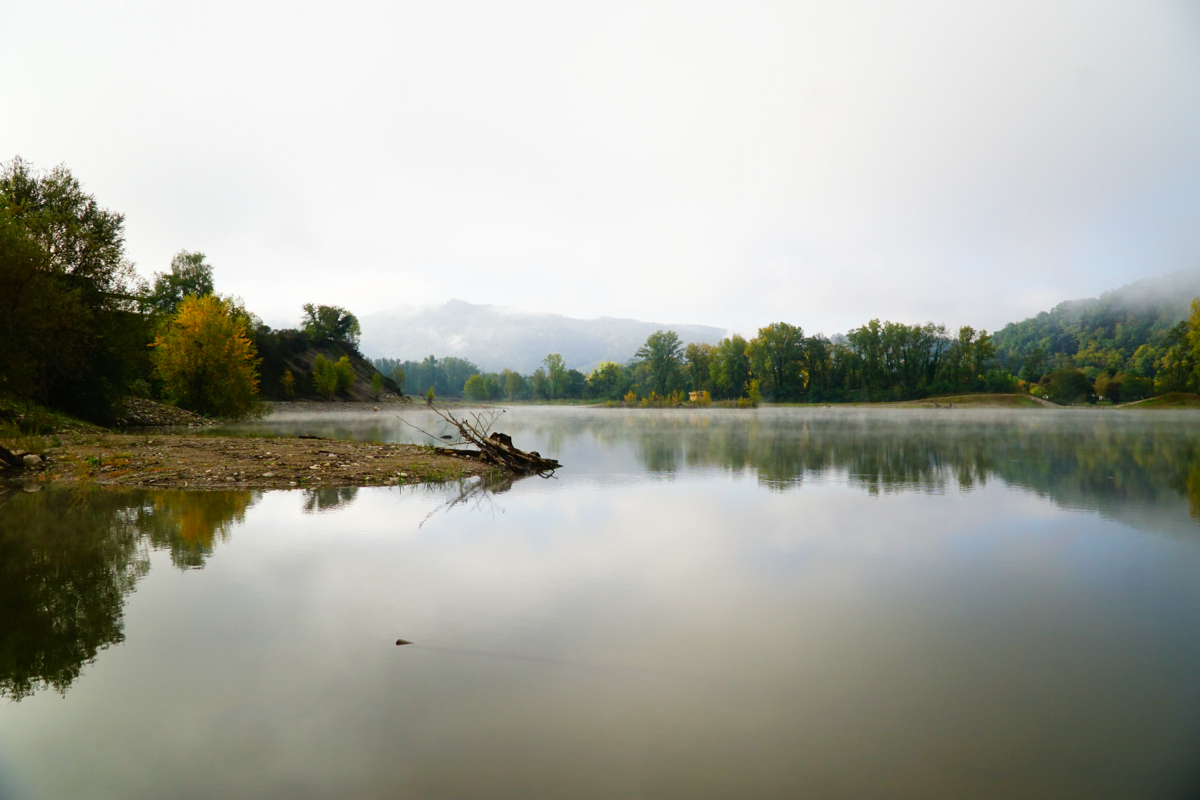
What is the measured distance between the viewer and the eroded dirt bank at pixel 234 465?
13.9 m

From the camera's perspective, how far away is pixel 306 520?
9.94m

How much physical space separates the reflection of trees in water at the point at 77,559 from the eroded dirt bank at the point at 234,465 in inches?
64.0

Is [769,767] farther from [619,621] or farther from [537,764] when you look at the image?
[619,621]

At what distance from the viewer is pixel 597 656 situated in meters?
4.77

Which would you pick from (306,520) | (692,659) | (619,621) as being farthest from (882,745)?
(306,520)

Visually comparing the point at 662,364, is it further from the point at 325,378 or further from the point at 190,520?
the point at 190,520

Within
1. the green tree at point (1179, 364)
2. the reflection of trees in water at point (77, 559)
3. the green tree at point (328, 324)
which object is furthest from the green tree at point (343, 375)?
the green tree at point (1179, 364)

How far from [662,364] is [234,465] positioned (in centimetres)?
12226

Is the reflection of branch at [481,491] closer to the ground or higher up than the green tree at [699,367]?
closer to the ground

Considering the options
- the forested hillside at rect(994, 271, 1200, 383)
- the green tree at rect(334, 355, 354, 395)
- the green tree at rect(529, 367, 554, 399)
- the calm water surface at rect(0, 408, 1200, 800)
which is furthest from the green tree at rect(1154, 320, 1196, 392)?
the green tree at rect(529, 367, 554, 399)

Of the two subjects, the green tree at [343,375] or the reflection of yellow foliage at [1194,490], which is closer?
the reflection of yellow foliage at [1194,490]

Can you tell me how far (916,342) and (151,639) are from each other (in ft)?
400

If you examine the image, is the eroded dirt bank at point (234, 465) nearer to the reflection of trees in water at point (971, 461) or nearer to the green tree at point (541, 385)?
the reflection of trees in water at point (971, 461)

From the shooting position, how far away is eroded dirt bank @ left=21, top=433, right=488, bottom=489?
13.9 meters
